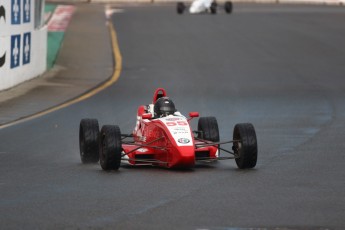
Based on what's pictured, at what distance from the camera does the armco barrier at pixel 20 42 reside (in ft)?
84.4

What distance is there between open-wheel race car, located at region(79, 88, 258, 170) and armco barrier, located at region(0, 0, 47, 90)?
1050 cm

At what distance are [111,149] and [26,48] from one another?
14624 millimetres

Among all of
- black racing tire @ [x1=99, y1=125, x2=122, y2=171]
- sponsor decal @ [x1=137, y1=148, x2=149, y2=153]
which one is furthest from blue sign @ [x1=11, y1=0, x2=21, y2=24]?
black racing tire @ [x1=99, y1=125, x2=122, y2=171]

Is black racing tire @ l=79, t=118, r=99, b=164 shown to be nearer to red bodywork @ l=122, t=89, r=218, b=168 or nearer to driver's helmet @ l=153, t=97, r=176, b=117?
red bodywork @ l=122, t=89, r=218, b=168

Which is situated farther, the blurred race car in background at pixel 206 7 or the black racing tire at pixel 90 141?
the blurred race car in background at pixel 206 7

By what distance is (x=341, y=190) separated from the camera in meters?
12.8

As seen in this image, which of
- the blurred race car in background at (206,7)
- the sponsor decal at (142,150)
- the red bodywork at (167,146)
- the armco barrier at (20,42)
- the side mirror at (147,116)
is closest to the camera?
the red bodywork at (167,146)

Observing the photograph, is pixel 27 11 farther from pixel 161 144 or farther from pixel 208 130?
pixel 161 144

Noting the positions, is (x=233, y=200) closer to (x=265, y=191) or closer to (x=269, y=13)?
(x=265, y=191)

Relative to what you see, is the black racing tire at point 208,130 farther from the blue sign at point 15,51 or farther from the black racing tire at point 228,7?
the black racing tire at point 228,7

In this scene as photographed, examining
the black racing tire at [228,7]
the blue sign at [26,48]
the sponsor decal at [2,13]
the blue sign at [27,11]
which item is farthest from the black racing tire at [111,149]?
the black racing tire at [228,7]

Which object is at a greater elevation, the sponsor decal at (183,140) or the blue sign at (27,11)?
the blue sign at (27,11)

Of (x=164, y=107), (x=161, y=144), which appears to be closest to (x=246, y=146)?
(x=161, y=144)

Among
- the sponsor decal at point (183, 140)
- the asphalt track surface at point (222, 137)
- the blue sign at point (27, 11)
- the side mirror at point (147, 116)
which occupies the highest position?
the blue sign at point (27, 11)
